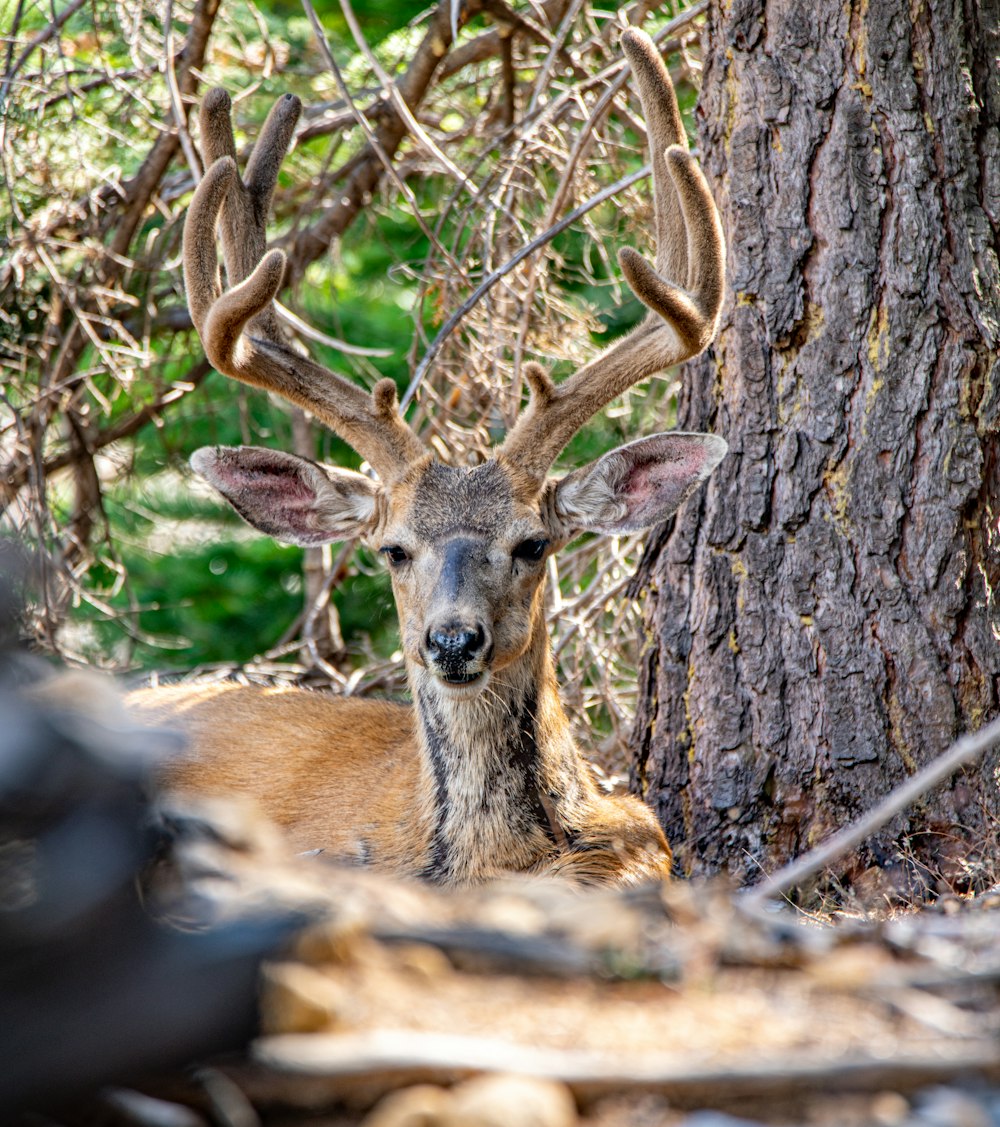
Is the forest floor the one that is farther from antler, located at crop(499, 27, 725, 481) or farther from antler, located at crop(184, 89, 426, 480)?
antler, located at crop(184, 89, 426, 480)

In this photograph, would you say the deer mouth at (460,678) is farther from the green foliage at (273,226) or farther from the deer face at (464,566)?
the green foliage at (273,226)

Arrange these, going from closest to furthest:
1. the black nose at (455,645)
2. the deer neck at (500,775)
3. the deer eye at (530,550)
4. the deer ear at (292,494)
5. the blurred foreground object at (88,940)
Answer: the blurred foreground object at (88,940) → the black nose at (455,645) → the deer neck at (500,775) → the deer eye at (530,550) → the deer ear at (292,494)

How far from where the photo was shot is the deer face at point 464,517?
4.47 metres

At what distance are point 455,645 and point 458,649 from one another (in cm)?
2

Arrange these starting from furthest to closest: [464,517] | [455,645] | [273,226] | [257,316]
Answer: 1. [273,226]
2. [257,316]
3. [464,517]
4. [455,645]

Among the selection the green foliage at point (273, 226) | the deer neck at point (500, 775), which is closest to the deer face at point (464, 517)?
the deer neck at point (500, 775)

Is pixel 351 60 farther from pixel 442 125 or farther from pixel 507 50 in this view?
pixel 507 50

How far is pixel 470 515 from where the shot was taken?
4.80m

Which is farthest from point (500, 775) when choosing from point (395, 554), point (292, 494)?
point (292, 494)

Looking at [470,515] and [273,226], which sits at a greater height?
[273,226]

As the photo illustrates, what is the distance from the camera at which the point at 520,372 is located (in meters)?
6.27

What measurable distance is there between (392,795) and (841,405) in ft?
7.18

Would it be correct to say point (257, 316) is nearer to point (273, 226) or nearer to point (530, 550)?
point (530, 550)

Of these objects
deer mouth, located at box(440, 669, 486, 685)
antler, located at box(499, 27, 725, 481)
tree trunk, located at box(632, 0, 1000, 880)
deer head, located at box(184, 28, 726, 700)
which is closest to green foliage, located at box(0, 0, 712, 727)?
deer head, located at box(184, 28, 726, 700)
